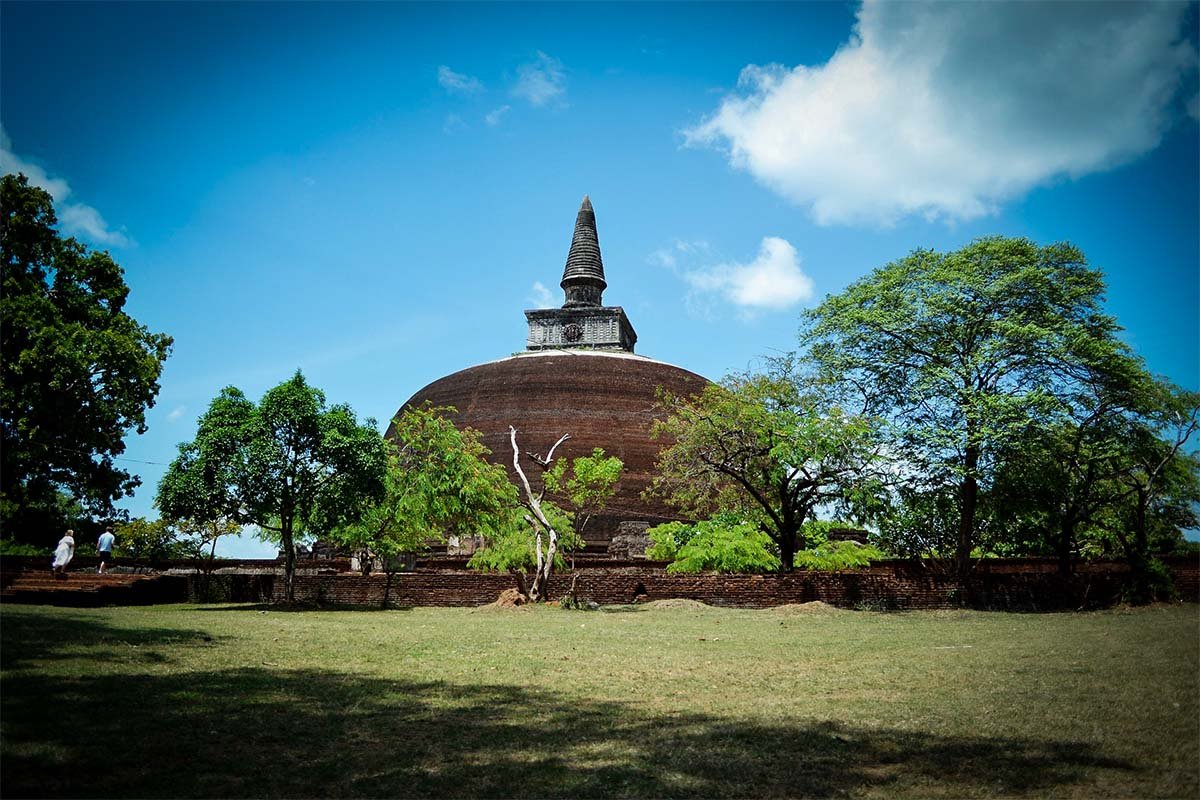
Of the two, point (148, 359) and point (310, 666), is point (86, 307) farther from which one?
point (310, 666)

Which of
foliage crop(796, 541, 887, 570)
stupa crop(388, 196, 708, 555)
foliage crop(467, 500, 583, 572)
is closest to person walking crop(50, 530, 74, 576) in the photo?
foliage crop(467, 500, 583, 572)

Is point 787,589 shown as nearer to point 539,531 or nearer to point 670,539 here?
point 539,531

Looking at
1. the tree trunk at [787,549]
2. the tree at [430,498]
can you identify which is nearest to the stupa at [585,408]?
the tree at [430,498]

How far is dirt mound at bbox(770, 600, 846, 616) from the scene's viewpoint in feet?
59.6

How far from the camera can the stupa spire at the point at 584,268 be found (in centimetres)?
5497

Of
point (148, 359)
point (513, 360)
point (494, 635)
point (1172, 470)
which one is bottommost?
point (494, 635)

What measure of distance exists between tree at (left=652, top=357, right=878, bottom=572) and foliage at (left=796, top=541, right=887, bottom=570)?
3.94 meters

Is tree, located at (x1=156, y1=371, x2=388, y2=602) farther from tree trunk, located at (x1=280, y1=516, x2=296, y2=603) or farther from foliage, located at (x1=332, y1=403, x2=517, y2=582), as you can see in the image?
foliage, located at (x1=332, y1=403, x2=517, y2=582)

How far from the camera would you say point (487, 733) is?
538cm

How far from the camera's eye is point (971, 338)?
815 inches

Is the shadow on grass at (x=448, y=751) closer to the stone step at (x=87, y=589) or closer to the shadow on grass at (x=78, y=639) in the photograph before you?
the shadow on grass at (x=78, y=639)

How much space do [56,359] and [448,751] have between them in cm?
1563

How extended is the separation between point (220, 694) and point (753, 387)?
1979cm

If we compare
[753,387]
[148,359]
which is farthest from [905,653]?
[148,359]
